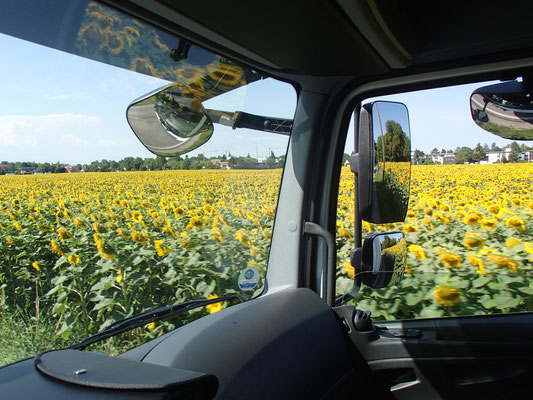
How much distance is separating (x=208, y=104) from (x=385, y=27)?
2.41 feet

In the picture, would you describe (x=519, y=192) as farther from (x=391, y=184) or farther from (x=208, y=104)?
(x=208, y=104)

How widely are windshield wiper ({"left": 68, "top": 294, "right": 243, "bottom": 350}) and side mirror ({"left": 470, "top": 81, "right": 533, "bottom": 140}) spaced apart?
1360 mm

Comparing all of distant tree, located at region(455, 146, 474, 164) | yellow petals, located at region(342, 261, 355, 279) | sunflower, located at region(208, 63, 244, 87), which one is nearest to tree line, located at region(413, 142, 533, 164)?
distant tree, located at region(455, 146, 474, 164)

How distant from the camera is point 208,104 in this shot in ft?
5.80

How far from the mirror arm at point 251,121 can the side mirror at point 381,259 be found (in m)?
0.67

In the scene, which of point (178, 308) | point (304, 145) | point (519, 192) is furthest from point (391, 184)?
point (178, 308)

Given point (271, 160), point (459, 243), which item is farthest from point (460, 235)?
point (271, 160)

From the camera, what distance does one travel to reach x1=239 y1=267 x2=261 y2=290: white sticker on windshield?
203cm

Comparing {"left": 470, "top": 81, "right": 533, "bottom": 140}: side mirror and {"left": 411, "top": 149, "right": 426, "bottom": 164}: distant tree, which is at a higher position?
{"left": 470, "top": 81, "right": 533, "bottom": 140}: side mirror

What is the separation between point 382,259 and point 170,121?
1.09 metres

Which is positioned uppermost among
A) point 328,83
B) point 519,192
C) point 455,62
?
point 455,62

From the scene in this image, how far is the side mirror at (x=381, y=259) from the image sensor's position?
6.28 ft

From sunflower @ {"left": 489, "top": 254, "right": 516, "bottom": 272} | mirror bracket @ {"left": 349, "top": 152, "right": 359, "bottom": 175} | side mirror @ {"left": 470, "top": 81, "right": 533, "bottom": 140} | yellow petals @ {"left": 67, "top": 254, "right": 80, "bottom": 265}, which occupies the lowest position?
yellow petals @ {"left": 67, "top": 254, "right": 80, "bottom": 265}

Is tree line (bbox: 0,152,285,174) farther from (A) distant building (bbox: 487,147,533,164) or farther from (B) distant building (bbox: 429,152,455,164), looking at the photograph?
(A) distant building (bbox: 487,147,533,164)
